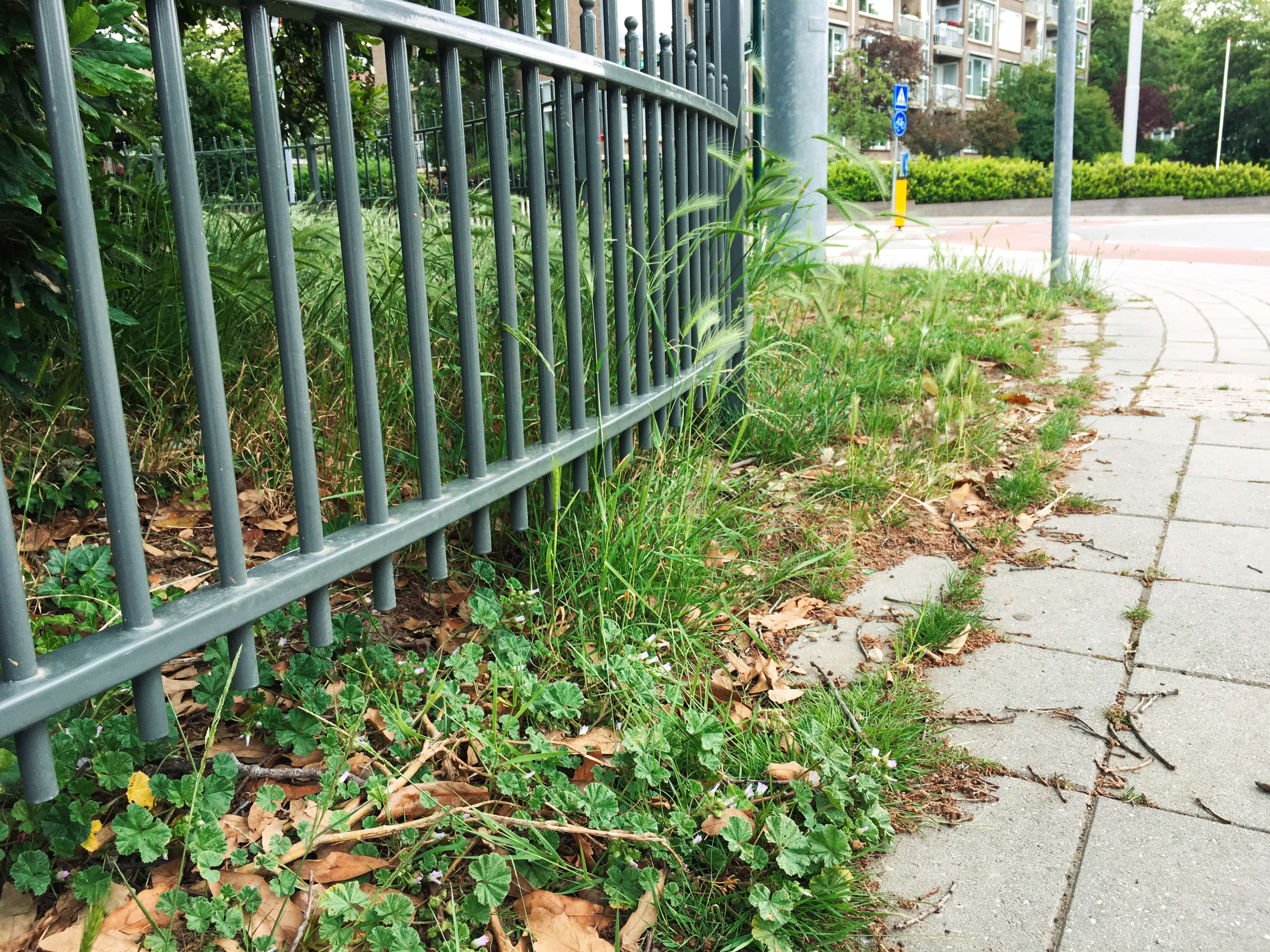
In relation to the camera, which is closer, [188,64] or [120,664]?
[120,664]

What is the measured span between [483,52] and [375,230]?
1.47 meters

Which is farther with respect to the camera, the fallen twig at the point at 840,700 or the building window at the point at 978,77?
the building window at the point at 978,77

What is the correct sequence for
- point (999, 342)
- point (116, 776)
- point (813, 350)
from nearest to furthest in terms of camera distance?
point (116, 776)
point (813, 350)
point (999, 342)

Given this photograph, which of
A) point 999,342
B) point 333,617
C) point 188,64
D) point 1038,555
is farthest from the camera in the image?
point 188,64

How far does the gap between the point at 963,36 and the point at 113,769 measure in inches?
2512

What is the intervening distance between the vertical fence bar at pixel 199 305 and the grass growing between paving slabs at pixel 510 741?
0.79 feet

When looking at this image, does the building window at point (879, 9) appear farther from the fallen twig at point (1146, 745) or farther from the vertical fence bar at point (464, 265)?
the fallen twig at point (1146, 745)

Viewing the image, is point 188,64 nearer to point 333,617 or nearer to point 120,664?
point 333,617

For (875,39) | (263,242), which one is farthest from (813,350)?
(875,39)

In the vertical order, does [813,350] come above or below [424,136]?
below

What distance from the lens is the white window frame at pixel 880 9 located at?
48.4 metres

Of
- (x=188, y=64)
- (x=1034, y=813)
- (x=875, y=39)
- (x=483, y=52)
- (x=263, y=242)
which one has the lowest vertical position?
(x=1034, y=813)

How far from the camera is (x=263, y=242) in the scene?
299 centimetres

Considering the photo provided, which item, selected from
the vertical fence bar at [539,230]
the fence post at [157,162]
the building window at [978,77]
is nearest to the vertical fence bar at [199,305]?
the vertical fence bar at [539,230]
